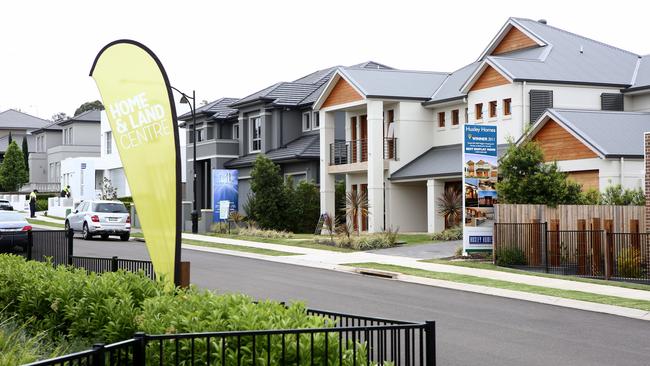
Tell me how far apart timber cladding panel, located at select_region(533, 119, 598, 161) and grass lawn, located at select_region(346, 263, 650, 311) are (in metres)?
8.59

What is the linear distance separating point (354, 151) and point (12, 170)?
54094 millimetres

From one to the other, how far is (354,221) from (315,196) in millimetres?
3387

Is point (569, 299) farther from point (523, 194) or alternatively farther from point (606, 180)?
point (606, 180)

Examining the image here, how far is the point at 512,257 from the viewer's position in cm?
2623

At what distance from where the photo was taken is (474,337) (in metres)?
13.6

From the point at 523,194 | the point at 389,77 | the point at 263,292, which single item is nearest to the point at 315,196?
the point at 389,77

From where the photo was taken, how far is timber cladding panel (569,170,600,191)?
30781 millimetres

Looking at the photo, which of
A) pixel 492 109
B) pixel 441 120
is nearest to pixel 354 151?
pixel 441 120

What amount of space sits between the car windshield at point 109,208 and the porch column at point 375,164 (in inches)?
440

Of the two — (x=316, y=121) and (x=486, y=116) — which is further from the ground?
(x=316, y=121)

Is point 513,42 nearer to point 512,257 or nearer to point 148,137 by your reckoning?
point 512,257

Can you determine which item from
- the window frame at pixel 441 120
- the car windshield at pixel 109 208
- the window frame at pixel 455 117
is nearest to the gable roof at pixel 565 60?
the window frame at pixel 455 117

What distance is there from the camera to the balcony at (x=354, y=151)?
141 ft

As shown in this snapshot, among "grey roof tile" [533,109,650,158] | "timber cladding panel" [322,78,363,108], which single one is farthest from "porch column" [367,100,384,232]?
"grey roof tile" [533,109,650,158]
